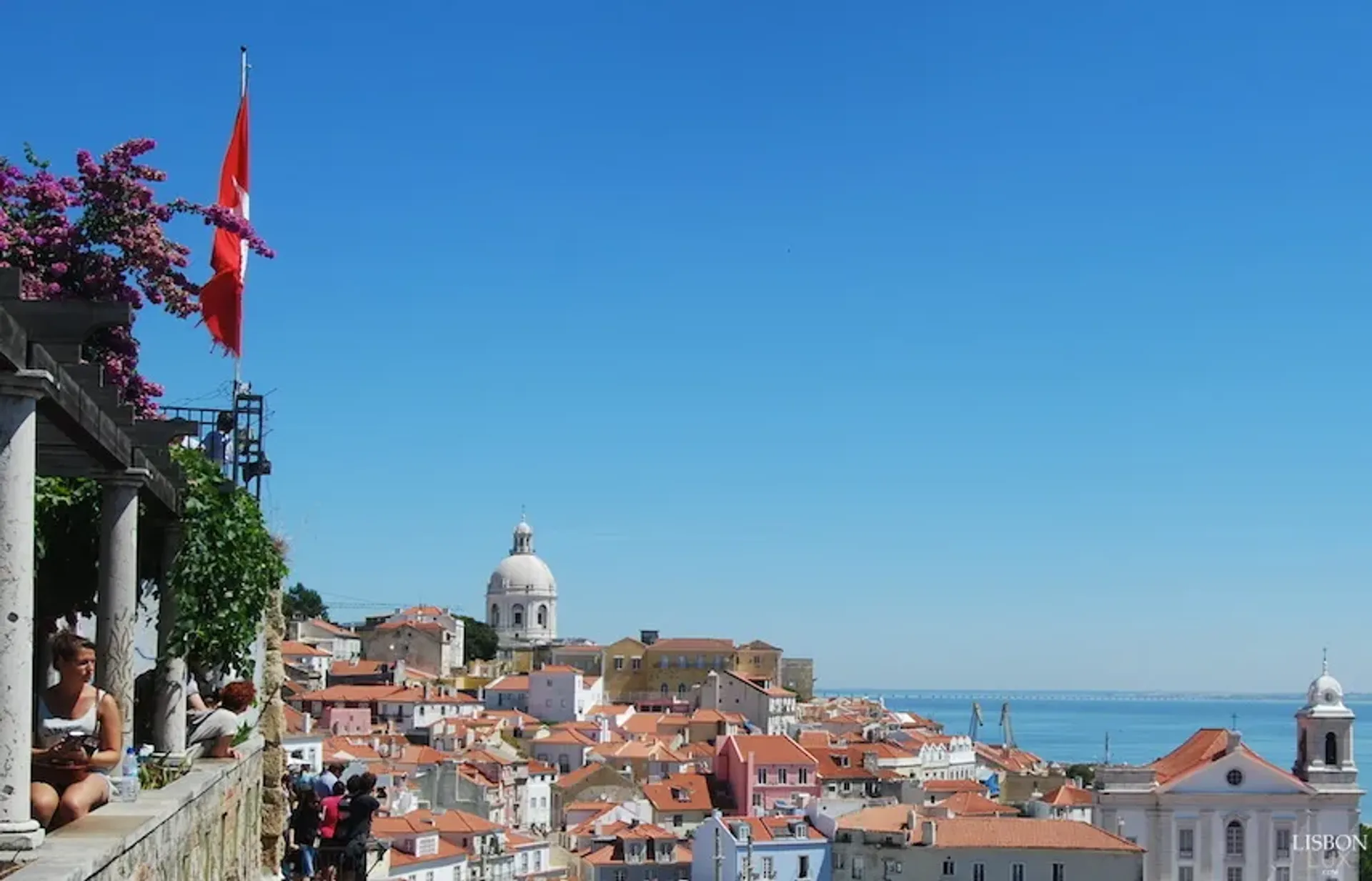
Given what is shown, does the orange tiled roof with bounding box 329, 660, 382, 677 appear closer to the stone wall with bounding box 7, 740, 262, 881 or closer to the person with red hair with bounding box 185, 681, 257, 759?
the stone wall with bounding box 7, 740, 262, 881

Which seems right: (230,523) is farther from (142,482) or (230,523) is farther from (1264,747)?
(1264,747)

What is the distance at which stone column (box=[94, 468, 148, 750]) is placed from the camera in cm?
775

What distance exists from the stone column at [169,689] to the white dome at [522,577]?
377 ft

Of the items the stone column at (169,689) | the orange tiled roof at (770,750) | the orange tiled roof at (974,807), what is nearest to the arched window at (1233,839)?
the orange tiled roof at (974,807)

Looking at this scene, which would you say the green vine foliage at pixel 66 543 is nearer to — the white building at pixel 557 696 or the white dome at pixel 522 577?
the white building at pixel 557 696

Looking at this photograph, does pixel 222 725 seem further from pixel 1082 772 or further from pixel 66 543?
pixel 1082 772

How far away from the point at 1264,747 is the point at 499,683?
98810 mm

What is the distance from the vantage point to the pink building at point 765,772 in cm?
7075

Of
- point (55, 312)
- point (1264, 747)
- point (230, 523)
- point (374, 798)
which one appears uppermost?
point (55, 312)

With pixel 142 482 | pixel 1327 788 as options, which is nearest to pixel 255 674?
pixel 142 482

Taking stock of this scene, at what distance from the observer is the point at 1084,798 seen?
67.3 m

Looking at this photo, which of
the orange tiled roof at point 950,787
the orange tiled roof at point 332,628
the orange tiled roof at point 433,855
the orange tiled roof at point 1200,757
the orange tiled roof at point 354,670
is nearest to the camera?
the orange tiled roof at point 433,855

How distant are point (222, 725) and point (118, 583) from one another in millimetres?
1653

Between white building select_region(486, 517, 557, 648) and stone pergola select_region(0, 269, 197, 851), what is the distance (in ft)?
375
